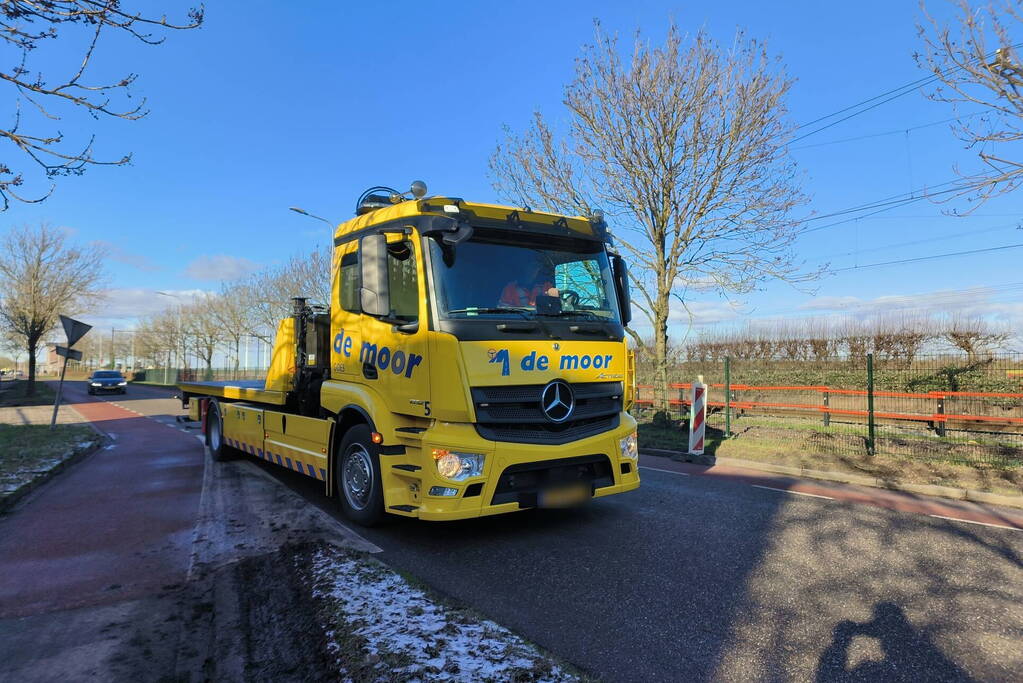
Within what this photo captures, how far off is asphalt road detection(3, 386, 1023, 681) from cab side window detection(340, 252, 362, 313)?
86.0 inches

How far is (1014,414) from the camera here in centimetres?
1186

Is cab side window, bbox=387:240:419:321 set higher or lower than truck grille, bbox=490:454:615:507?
higher

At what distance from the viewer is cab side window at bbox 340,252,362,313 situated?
220 inches

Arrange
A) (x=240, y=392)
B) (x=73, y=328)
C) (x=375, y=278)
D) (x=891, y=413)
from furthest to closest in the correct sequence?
(x=73, y=328)
(x=891, y=413)
(x=240, y=392)
(x=375, y=278)

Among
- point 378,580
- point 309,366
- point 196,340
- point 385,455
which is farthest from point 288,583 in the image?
point 196,340

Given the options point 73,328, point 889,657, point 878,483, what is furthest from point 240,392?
point 878,483

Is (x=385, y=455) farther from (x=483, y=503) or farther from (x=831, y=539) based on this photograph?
(x=831, y=539)

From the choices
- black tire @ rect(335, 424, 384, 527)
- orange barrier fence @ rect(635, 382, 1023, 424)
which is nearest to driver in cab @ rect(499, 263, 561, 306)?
black tire @ rect(335, 424, 384, 527)

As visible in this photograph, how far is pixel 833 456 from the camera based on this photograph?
10055mm

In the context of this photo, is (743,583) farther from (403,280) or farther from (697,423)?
(697,423)

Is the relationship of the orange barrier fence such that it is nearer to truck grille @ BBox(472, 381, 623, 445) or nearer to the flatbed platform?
truck grille @ BBox(472, 381, 623, 445)

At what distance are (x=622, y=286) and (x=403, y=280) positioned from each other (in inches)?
89.3

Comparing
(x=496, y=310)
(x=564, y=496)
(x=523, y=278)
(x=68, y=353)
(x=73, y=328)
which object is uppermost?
(x=73, y=328)

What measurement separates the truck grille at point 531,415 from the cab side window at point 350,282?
5.85ft
